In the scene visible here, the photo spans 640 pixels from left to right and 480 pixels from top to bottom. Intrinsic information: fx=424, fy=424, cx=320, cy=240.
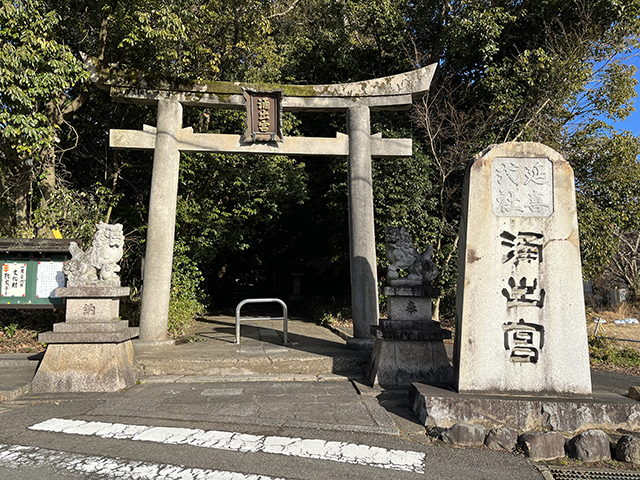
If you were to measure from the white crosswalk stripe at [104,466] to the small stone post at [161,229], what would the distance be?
375 cm

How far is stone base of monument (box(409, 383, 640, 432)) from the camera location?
3.95 metres

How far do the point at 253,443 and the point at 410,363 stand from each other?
8.24 ft

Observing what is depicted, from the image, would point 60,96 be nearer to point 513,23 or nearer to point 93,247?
point 93,247

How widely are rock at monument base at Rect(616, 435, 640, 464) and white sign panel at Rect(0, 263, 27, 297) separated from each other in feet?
26.8

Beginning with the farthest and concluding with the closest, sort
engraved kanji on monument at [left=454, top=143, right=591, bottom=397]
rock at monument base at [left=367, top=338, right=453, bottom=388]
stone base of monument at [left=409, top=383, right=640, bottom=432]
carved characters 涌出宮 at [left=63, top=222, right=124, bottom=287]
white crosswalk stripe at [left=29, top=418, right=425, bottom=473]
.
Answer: carved characters 涌出宮 at [left=63, top=222, right=124, bottom=287], rock at monument base at [left=367, top=338, right=453, bottom=388], engraved kanji on monument at [left=454, top=143, right=591, bottom=397], stone base of monument at [left=409, top=383, right=640, bottom=432], white crosswalk stripe at [left=29, top=418, right=425, bottom=473]

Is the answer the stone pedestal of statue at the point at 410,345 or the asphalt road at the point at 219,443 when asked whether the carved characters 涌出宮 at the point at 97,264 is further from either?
the stone pedestal of statue at the point at 410,345

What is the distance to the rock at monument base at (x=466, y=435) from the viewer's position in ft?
12.4

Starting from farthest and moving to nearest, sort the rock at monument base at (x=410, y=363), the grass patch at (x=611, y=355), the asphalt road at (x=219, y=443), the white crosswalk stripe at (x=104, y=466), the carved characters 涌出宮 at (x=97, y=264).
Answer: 1. the grass patch at (x=611, y=355)
2. the carved characters 涌出宮 at (x=97, y=264)
3. the rock at monument base at (x=410, y=363)
4. the asphalt road at (x=219, y=443)
5. the white crosswalk stripe at (x=104, y=466)

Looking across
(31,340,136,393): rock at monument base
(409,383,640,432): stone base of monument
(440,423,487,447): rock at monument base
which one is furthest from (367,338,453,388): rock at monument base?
(31,340,136,393): rock at monument base

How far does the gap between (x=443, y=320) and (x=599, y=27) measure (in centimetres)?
826

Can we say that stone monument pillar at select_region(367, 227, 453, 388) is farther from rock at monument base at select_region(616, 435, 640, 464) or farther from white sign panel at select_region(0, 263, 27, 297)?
white sign panel at select_region(0, 263, 27, 297)

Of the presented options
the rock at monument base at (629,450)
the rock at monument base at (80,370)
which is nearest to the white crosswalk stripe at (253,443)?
the rock at monument base at (80,370)

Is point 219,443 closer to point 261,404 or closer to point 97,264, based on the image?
point 261,404

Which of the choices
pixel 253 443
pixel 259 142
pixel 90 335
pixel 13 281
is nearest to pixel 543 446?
pixel 253 443
